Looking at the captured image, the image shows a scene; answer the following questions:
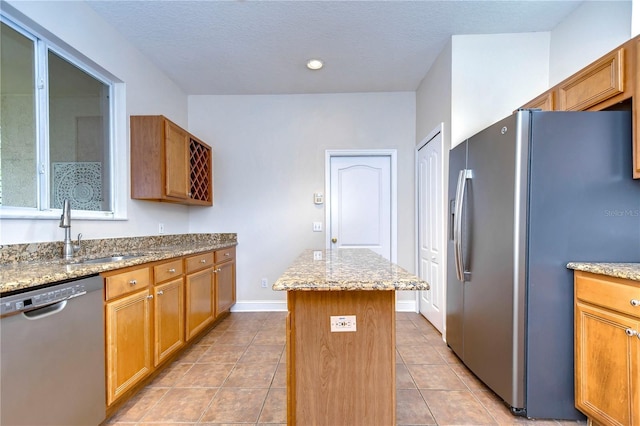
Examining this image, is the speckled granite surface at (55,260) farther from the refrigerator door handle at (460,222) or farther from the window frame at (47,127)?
the refrigerator door handle at (460,222)

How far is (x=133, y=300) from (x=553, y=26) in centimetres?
387

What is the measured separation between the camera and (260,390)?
1935 mm

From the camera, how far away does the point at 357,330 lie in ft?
4.05

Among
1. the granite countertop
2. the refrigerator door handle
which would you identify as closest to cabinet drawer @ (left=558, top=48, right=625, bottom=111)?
the refrigerator door handle

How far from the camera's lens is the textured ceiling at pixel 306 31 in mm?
2160

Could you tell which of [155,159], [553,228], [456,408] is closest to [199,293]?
[155,159]

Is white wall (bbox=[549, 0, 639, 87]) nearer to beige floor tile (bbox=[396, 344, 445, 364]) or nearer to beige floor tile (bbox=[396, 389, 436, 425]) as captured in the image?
beige floor tile (bbox=[396, 344, 445, 364])

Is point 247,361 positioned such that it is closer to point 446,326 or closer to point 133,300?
point 133,300

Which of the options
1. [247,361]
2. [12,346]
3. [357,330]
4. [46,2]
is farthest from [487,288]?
[46,2]

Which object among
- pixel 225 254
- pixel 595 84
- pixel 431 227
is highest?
pixel 595 84

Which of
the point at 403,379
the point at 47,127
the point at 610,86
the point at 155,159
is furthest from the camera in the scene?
the point at 155,159

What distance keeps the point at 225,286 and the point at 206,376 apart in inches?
48.7

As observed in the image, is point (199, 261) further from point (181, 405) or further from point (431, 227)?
point (431, 227)

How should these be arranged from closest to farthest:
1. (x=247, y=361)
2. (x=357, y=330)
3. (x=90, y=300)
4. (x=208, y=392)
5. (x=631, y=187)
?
(x=357, y=330) → (x=90, y=300) → (x=631, y=187) → (x=208, y=392) → (x=247, y=361)
